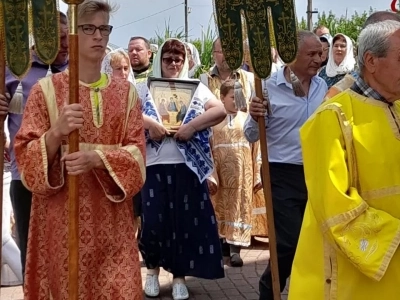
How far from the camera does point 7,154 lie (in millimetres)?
5645

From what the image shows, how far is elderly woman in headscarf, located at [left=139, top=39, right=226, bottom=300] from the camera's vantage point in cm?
592

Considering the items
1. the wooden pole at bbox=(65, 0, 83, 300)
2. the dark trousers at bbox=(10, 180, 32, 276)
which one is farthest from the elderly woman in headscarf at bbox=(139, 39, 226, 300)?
the wooden pole at bbox=(65, 0, 83, 300)

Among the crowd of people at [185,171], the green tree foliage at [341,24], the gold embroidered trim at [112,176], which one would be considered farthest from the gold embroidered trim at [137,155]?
the green tree foliage at [341,24]

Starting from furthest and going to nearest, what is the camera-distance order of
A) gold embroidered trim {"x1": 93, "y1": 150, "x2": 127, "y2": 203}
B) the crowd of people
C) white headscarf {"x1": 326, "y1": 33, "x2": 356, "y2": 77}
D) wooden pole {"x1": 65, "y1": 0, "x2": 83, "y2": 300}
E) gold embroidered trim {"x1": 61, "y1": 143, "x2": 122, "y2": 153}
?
white headscarf {"x1": 326, "y1": 33, "x2": 356, "y2": 77}, gold embroidered trim {"x1": 61, "y1": 143, "x2": 122, "y2": 153}, gold embroidered trim {"x1": 93, "y1": 150, "x2": 127, "y2": 203}, wooden pole {"x1": 65, "y1": 0, "x2": 83, "y2": 300}, the crowd of people

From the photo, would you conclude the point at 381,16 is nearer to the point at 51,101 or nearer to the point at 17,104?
the point at 51,101

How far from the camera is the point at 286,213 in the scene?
5.16m

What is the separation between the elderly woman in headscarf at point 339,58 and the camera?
816 centimetres

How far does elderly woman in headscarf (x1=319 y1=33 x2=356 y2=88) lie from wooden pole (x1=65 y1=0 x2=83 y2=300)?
464 centimetres

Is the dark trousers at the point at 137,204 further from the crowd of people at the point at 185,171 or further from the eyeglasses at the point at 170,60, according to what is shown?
the eyeglasses at the point at 170,60

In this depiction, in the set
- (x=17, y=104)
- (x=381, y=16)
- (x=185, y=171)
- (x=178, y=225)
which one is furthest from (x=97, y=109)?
(x=178, y=225)

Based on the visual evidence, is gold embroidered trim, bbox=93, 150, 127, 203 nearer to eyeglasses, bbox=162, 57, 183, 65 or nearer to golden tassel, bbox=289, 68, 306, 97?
golden tassel, bbox=289, 68, 306, 97

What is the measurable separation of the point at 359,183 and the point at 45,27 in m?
1.84

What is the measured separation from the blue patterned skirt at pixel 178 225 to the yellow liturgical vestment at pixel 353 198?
8.90ft

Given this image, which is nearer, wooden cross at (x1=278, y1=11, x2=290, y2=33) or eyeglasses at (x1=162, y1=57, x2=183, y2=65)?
wooden cross at (x1=278, y1=11, x2=290, y2=33)
